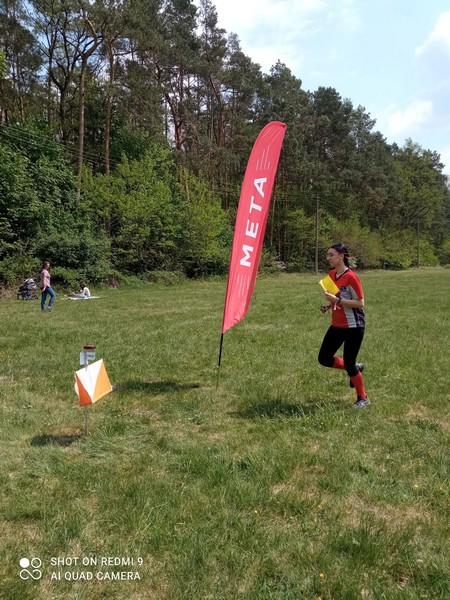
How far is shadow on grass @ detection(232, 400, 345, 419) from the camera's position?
4957mm

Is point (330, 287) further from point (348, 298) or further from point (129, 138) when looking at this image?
point (129, 138)

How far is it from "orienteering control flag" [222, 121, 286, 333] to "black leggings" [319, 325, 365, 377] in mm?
1224

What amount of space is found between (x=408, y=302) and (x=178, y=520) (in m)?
15.9

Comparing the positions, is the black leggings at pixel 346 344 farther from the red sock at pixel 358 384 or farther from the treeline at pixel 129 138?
the treeline at pixel 129 138

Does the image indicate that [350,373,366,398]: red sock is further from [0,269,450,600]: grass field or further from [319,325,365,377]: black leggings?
[0,269,450,600]: grass field

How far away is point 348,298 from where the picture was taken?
Answer: 505 centimetres

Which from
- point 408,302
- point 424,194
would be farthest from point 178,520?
point 424,194

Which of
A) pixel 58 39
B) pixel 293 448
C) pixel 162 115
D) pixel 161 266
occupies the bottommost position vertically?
pixel 161 266

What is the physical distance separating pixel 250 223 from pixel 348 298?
5.39 ft

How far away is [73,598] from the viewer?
225 centimetres

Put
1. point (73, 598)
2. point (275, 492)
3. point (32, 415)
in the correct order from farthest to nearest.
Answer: point (32, 415), point (275, 492), point (73, 598)

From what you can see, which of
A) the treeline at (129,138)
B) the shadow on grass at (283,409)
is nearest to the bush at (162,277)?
the treeline at (129,138)

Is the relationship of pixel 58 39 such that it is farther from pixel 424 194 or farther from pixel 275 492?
pixel 424 194

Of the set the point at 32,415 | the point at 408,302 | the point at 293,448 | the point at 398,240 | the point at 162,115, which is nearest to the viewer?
the point at 293,448
